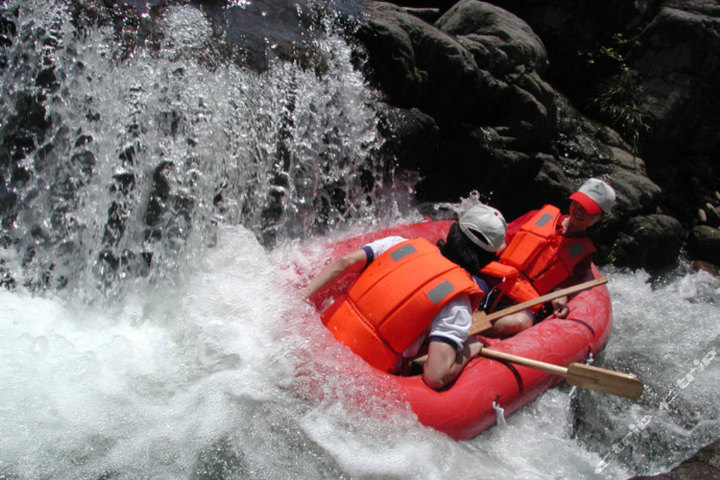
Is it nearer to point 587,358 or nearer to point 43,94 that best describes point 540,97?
point 587,358

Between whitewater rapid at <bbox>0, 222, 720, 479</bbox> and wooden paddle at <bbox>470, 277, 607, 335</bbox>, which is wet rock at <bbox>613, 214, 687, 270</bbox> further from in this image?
whitewater rapid at <bbox>0, 222, 720, 479</bbox>

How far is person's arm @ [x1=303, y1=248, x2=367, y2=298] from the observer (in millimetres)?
3135

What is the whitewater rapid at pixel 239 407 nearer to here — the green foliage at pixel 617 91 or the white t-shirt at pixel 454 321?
the white t-shirt at pixel 454 321

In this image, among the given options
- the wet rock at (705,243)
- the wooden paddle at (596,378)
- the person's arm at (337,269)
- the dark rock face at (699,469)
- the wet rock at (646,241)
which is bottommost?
the wet rock at (705,243)

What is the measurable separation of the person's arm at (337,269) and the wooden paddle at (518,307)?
2.67 ft

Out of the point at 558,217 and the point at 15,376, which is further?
the point at 558,217

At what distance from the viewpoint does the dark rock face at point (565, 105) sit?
5582 mm

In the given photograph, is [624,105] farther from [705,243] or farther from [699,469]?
[699,469]

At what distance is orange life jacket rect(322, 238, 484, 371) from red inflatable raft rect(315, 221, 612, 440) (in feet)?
0.65

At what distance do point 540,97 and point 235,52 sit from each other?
359cm

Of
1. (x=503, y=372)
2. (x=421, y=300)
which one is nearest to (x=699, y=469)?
(x=503, y=372)

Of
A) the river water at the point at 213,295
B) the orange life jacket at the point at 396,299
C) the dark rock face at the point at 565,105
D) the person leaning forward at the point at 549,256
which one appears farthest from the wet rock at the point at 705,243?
the orange life jacket at the point at 396,299

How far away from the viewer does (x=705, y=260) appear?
7316 millimetres

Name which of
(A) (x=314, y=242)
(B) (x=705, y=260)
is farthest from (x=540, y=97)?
(A) (x=314, y=242)
